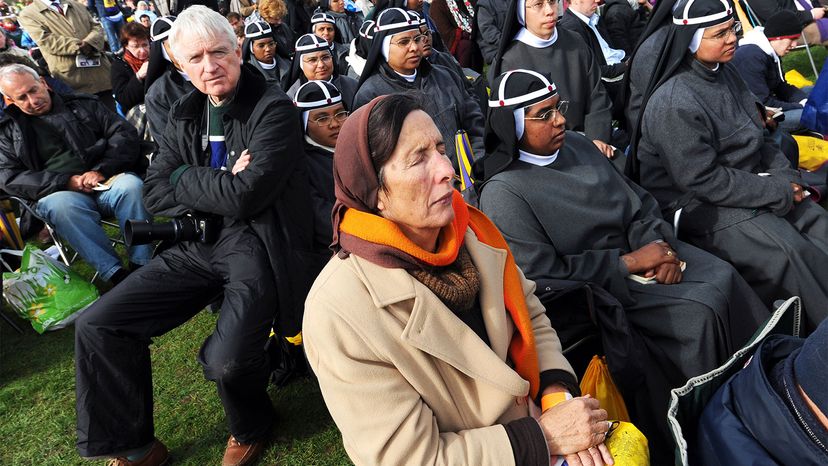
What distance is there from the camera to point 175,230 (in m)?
3.17

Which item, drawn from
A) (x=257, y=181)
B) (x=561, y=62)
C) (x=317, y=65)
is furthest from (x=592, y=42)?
(x=257, y=181)

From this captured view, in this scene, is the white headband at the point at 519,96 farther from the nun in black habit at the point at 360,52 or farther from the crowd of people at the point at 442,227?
the nun in black habit at the point at 360,52

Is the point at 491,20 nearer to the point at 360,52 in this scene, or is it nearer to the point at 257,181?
the point at 360,52

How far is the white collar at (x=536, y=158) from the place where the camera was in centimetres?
321

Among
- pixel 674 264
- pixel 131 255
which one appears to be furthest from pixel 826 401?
pixel 131 255

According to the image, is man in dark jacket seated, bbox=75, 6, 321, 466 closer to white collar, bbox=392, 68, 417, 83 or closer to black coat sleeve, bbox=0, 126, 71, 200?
white collar, bbox=392, 68, 417, 83

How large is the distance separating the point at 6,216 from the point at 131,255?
4.11ft

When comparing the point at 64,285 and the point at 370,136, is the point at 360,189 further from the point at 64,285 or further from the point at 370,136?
the point at 64,285

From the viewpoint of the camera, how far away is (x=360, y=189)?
194cm

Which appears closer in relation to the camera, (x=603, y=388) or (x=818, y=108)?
(x=603, y=388)

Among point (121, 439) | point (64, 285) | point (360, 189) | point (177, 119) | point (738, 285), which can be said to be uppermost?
point (360, 189)

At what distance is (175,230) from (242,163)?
49 centimetres

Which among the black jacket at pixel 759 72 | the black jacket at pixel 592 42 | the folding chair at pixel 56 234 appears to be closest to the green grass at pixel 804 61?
the black jacket at pixel 759 72

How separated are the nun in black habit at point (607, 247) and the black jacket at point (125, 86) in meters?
4.99
